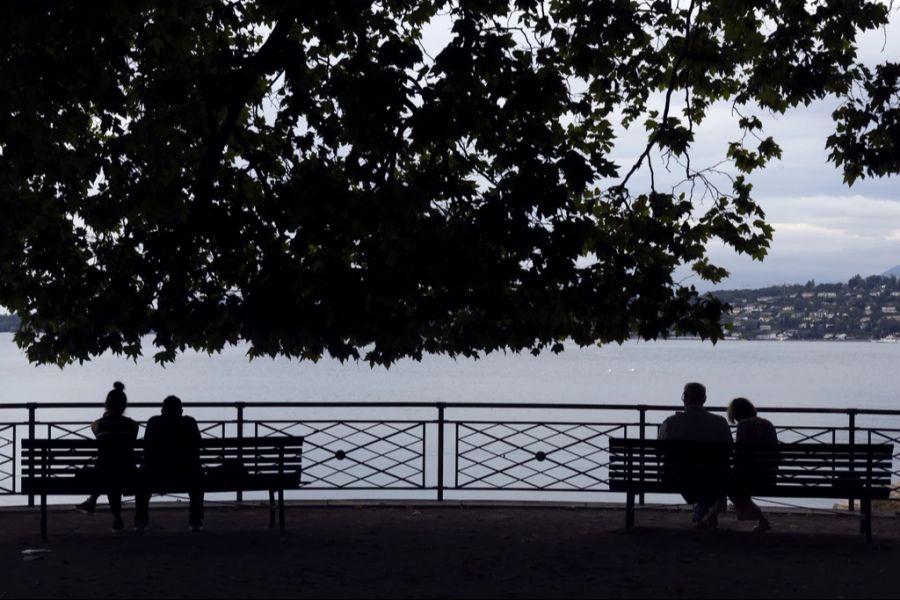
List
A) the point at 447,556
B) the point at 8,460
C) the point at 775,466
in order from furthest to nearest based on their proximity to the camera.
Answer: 1. the point at 8,460
2. the point at 775,466
3. the point at 447,556

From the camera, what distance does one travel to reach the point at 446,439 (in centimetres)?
4241

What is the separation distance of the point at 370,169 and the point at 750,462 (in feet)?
14.1

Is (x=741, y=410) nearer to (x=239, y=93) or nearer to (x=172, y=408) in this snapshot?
(x=172, y=408)

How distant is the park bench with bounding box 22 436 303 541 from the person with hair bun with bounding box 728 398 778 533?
11.9ft

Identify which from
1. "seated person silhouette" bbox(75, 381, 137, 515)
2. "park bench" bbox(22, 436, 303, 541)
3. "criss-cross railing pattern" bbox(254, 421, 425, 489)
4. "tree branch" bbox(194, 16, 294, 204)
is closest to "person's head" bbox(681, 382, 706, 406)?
"criss-cross railing pattern" bbox(254, 421, 425, 489)

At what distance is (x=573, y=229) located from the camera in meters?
11.8

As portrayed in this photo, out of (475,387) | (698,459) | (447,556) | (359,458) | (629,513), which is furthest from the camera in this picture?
(475,387)

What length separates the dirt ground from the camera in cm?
852

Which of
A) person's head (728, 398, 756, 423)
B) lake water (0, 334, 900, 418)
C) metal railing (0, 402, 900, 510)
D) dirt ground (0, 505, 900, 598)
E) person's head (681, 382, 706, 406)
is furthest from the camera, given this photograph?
lake water (0, 334, 900, 418)

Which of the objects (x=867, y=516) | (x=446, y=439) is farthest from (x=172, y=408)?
(x=446, y=439)

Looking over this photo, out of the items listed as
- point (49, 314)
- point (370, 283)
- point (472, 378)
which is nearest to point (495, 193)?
point (370, 283)

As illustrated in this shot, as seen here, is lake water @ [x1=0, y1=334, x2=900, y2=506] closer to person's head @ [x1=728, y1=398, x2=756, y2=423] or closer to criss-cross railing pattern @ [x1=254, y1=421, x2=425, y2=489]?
criss-cross railing pattern @ [x1=254, y1=421, x2=425, y2=489]

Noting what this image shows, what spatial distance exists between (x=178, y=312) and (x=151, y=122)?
6.54 ft

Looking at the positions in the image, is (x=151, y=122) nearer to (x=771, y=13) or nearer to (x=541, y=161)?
(x=541, y=161)
